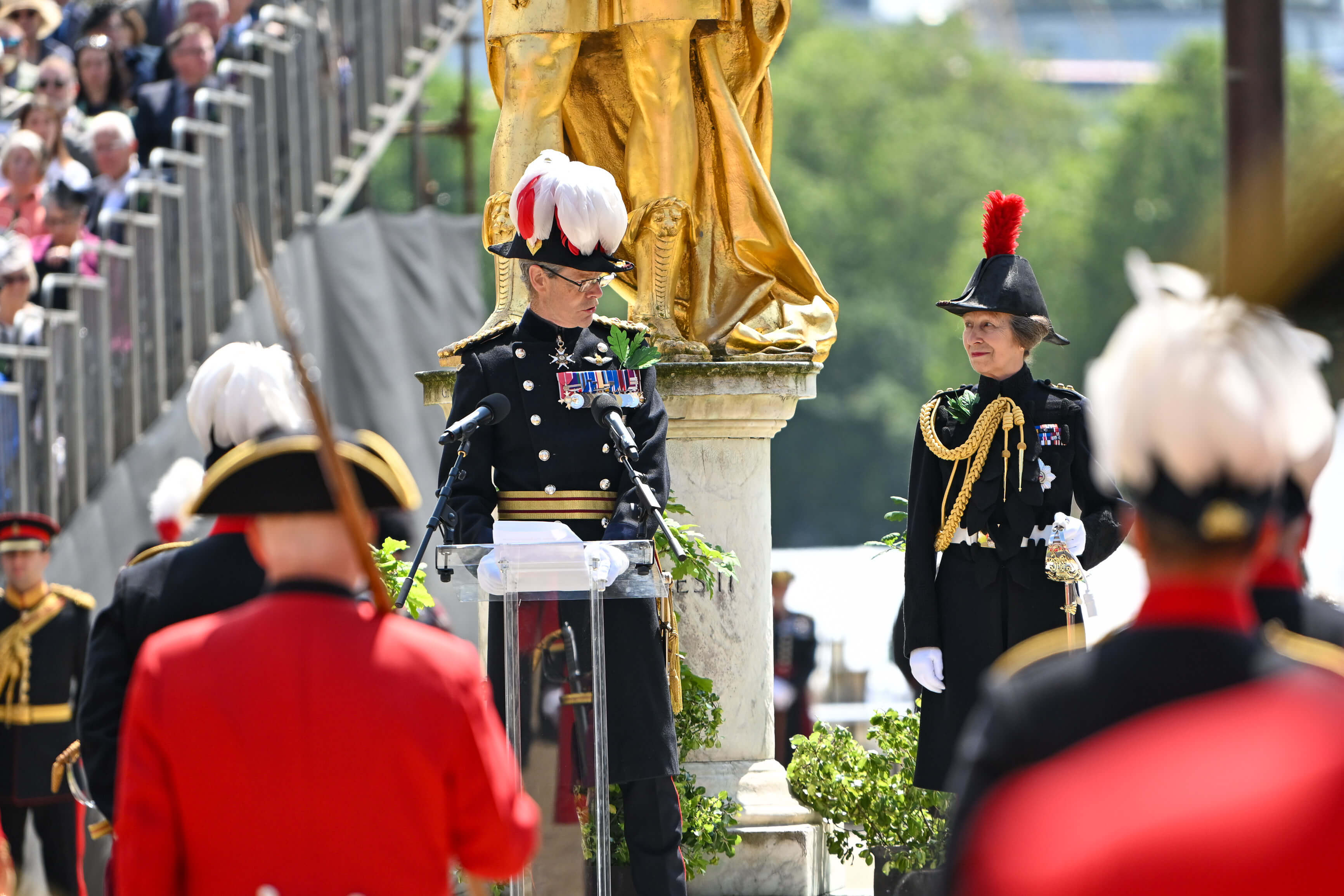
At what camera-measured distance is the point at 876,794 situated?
660 centimetres

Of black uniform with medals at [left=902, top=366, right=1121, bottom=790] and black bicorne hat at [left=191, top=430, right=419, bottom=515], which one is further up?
black bicorne hat at [left=191, top=430, right=419, bottom=515]

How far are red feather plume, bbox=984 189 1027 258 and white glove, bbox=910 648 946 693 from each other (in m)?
1.18

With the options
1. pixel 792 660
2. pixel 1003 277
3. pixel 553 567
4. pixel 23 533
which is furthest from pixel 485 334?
pixel 792 660

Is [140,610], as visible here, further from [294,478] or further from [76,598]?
[76,598]

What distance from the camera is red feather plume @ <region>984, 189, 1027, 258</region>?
6.12 m

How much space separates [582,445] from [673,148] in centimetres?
170

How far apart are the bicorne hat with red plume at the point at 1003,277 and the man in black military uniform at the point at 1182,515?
132 inches

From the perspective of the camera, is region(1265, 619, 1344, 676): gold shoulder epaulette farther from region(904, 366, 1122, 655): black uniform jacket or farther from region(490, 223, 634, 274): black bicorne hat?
region(490, 223, 634, 274): black bicorne hat

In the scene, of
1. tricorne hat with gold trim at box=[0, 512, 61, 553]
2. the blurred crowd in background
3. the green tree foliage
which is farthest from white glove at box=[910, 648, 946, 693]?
the green tree foliage

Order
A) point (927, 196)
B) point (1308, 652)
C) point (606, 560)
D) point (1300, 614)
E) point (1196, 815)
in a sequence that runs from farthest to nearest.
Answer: point (927, 196) → point (606, 560) → point (1300, 614) → point (1308, 652) → point (1196, 815)

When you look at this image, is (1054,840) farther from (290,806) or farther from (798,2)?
(798,2)

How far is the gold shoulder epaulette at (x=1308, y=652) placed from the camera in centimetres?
258

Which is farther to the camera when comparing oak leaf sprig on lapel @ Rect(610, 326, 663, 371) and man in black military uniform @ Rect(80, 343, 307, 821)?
oak leaf sprig on lapel @ Rect(610, 326, 663, 371)

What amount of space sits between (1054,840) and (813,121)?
5865cm
